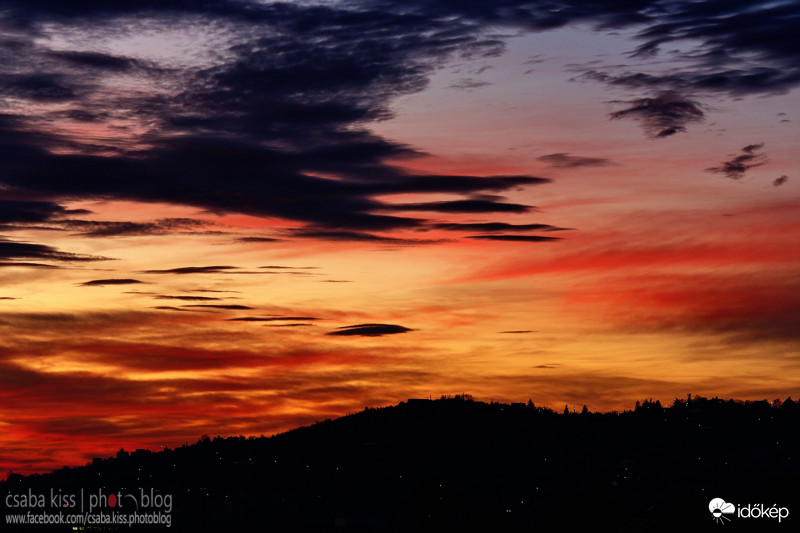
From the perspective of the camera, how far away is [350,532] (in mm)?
155750

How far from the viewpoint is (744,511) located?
65.5m

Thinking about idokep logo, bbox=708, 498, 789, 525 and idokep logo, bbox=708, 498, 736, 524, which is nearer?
idokep logo, bbox=708, 498, 789, 525

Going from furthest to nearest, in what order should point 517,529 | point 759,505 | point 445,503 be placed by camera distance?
1. point 517,529
2. point 445,503
3. point 759,505

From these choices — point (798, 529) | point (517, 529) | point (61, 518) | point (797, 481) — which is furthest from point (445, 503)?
point (61, 518)

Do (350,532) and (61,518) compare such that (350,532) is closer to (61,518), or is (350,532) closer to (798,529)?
(61,518)

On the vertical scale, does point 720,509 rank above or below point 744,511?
above

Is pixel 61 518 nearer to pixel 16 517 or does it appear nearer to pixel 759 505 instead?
pixel 16 517

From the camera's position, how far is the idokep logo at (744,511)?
64.7m

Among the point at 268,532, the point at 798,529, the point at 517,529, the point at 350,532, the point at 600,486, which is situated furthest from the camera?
the point at 268,532

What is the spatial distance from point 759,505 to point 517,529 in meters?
75.6

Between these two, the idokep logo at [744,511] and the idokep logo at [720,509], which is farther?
the idokep logo at [720,509]

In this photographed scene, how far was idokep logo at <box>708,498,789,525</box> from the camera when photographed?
212 feet

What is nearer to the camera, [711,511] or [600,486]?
[711,511]

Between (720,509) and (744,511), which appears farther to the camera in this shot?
(720,509)
